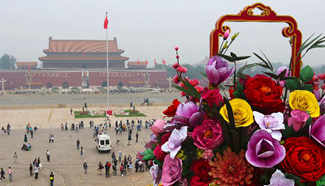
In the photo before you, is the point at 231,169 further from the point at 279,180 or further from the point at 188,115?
the point at 188,115

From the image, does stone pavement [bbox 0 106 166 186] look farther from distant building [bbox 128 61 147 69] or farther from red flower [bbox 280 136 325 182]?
distant building [bbox 128 61 147 69]

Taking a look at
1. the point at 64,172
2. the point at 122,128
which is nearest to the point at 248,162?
the point at 64,172

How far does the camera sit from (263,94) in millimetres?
1737

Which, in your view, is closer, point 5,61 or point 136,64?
point 136,64

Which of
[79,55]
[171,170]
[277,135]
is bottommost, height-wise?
[171,170]

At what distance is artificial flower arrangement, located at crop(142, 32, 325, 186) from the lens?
1549 mm

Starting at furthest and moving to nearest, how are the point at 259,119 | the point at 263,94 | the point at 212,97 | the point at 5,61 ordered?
the point at 5,61 → the point at 212,97 → the point at 263,94 → the point at 259,119

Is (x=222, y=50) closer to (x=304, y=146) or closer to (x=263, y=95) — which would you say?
(x=263, y=95)

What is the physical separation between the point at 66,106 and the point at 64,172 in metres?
24.3

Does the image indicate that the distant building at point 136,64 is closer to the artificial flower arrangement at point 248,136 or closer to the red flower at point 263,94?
the artificial flower arrangement at point 248,136

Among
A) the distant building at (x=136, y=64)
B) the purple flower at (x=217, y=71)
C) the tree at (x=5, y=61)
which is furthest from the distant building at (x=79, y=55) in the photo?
the purple flower at (x=217, y=71)

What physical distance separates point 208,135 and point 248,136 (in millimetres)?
207

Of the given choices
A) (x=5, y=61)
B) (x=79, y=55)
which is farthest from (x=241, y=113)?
(x=5, y=61)

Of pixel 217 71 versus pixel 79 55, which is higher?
pixel 79 55
